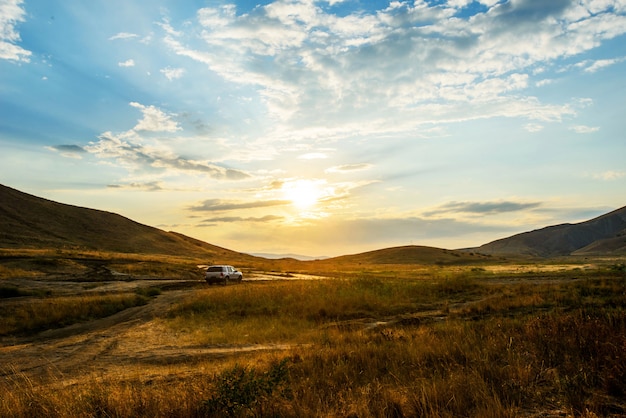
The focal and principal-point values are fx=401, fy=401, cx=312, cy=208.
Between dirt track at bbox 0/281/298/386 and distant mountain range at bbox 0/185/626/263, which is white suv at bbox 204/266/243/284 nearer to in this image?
dirt track at bbox 0/281/298/386

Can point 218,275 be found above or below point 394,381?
above

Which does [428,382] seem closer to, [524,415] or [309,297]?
[524,415]

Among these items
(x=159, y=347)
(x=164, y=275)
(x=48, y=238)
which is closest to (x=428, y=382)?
(x=159, y=347)

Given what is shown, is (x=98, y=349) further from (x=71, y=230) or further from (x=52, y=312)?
(x=71, y=230)

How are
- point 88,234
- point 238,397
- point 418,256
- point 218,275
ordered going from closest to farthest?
point 238,397
point 218,275
point 88,234
point 418,256

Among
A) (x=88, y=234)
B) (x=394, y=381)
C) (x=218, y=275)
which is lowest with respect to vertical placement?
(x=394, y=381)

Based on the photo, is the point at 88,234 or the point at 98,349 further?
the point at 88,234

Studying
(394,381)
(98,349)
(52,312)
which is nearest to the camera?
(394,381)

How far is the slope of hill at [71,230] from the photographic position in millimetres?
105875

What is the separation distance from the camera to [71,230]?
131 m

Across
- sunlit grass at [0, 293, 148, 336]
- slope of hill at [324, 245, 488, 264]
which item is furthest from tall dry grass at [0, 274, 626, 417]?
slope of hill at [324, 245, 488, 264]

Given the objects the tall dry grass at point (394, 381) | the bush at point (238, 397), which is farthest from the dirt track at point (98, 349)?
the bush at point (238, 397)

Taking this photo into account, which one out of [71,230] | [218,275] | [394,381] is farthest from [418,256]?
[394,381]

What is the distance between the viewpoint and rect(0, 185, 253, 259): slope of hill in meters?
106
